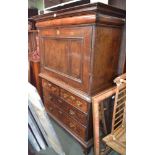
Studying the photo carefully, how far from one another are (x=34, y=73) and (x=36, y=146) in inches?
58.3

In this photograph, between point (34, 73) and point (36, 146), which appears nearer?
point (36, 146)

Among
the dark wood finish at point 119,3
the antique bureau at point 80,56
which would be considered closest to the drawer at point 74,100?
the antique bureau at point 80,56

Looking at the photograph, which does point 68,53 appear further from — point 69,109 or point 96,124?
point 96,124

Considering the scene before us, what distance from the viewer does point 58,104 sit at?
1899 millimetres

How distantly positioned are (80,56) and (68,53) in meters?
0.20

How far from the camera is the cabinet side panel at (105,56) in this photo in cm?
126

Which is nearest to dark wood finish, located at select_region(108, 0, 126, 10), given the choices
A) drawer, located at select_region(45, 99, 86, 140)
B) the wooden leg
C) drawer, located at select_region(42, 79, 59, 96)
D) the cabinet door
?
the cabinet door

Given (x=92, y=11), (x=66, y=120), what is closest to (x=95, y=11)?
(x=92, y=11)

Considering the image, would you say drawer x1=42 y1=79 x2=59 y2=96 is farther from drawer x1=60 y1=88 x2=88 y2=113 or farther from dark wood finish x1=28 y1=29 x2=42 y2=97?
dark wood finish x1=28 y1=29 x2=42 y2=97

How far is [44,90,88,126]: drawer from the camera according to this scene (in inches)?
59.4

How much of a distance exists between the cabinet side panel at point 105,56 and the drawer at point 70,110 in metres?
0.30

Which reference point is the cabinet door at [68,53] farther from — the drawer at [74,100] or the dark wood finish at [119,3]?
the dark wood finish at [119,3]
